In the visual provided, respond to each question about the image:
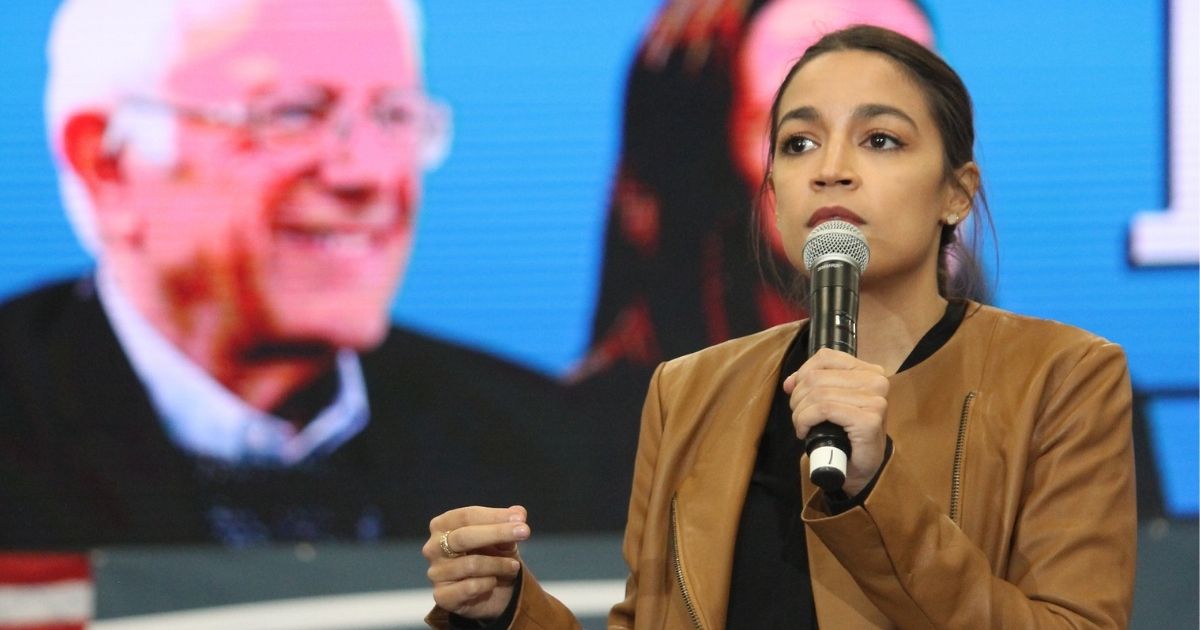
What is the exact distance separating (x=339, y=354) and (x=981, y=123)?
51.9 inches

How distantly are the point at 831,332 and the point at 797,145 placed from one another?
39 cm

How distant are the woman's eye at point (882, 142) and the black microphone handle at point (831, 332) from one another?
0.26 metres

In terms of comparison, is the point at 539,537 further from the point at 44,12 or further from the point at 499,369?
the point at 44,12

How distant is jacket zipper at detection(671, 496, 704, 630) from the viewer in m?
1.45

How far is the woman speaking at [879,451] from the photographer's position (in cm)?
123

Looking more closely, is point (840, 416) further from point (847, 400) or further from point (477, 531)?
point (477, 531)

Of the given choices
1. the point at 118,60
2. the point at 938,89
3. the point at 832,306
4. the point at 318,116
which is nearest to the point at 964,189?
the point at 938,89

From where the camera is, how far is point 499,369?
268 cm

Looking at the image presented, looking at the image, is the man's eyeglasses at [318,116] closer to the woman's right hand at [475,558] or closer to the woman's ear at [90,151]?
the woman's ear at [90,151]

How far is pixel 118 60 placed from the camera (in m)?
2.71

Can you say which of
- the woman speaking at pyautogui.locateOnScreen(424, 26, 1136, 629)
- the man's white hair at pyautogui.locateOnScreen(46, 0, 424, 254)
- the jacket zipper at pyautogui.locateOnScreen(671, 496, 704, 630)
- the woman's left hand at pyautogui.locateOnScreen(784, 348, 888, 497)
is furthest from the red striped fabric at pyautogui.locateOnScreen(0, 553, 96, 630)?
the woman's left hand at pyautogui.locateOnScreen(784, 348, 888, 497)

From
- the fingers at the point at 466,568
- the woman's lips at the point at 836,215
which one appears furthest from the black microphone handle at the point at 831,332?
the fingers at the point at 466,568

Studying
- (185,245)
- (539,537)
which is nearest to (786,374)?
(539,537)

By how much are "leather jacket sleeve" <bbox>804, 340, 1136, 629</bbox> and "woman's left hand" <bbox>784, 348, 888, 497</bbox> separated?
1.7 inches
